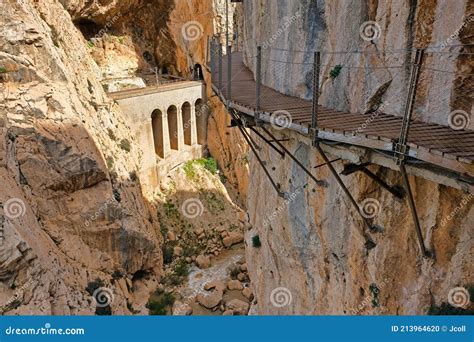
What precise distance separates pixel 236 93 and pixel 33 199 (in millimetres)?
13218

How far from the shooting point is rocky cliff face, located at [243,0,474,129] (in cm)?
635

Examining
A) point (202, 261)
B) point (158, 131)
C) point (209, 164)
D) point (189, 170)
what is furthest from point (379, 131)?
point (209, 164)

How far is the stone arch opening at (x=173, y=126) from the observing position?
112ft

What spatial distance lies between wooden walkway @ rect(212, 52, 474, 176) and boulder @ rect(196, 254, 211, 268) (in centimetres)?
1972

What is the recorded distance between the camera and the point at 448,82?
6.46 meters

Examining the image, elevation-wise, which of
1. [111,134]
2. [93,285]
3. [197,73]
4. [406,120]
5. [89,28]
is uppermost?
[89,28]

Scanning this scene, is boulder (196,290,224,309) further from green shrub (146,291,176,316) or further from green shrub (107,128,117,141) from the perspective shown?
green shrub (107,128,117,141)

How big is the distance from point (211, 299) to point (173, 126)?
17481 mm

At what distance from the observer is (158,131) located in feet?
108

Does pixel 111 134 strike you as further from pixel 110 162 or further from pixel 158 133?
pixel 158 133

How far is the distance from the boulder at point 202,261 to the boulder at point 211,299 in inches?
142

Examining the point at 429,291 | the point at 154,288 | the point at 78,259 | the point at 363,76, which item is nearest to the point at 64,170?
the point at 78,259

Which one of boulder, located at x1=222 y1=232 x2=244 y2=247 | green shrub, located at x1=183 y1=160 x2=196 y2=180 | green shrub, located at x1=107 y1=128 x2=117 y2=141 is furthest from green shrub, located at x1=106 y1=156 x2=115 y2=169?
boulder, located at x1=222 y1=232 x2=244 y2=247

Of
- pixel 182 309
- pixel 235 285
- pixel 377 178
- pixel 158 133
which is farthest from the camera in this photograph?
pixel 158 133
